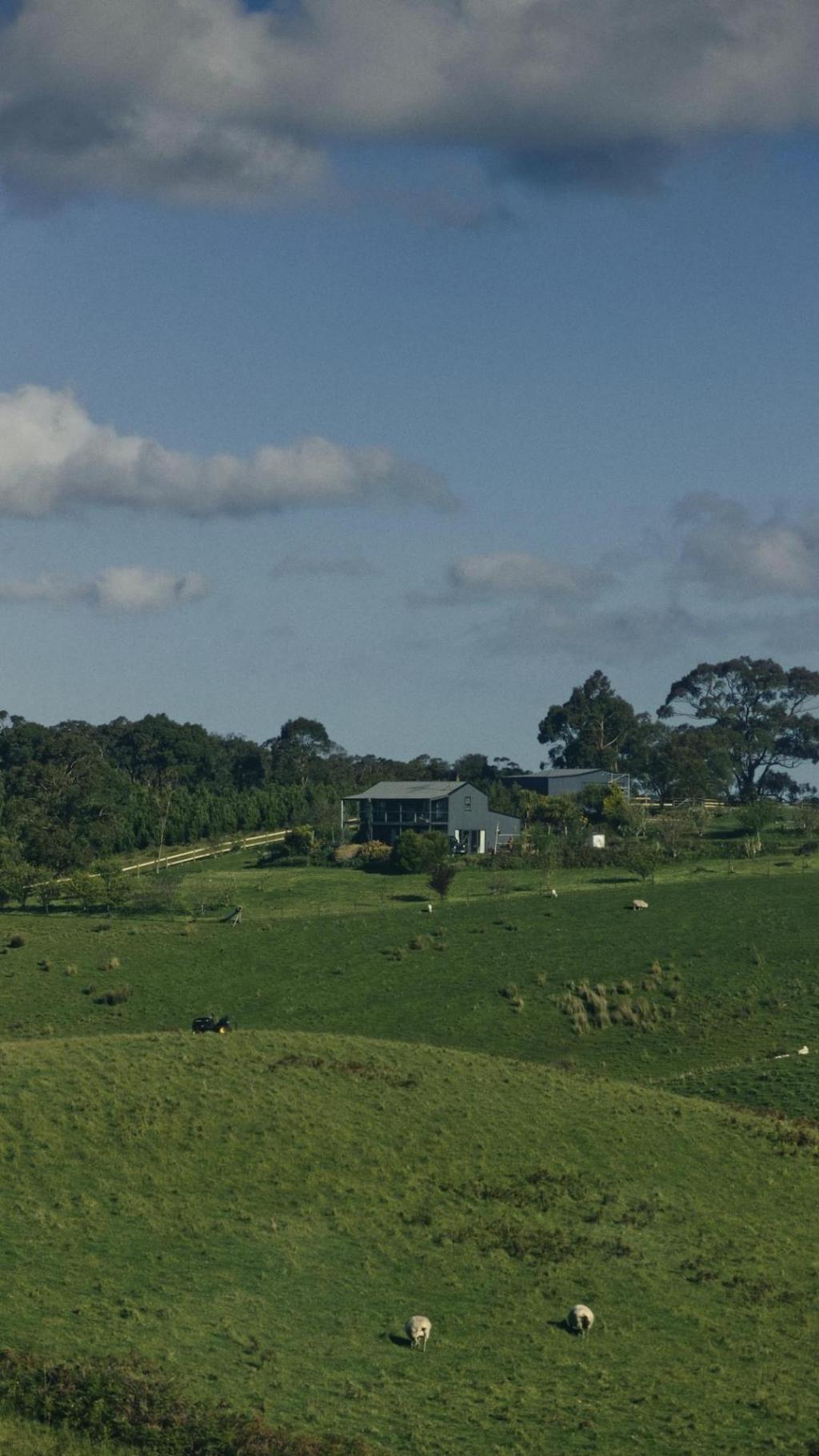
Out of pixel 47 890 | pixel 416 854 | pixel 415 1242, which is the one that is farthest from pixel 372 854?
pixel 415 1242

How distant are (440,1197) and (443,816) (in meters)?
105

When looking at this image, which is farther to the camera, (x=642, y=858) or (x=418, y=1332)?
(x=642, y=858)

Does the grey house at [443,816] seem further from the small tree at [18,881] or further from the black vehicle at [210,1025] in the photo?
the black vehicle at [210,1025]

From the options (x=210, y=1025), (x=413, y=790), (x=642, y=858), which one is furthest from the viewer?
(x=413, y=790)

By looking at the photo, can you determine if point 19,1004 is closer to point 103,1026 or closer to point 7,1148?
point 103,1026

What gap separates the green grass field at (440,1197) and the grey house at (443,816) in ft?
207

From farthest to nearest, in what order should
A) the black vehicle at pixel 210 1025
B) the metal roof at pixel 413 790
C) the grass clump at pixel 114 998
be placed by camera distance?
the metal roof at pixel 413 790, the grass clump at pixel 114 998, the black vehicle at pixel 210 1025

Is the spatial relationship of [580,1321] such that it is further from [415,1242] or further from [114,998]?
[114,998]

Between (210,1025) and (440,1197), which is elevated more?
(210,1025)

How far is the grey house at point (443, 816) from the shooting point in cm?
14938

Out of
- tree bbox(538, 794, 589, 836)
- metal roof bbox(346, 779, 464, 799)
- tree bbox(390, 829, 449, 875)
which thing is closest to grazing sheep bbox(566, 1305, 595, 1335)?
tree bbox(390, 829, 449, 875)

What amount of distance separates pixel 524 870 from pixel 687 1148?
2947 inches

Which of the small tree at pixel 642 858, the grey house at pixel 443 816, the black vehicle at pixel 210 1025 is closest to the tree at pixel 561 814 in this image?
the grey house at pixel 443 816

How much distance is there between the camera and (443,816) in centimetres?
14962
